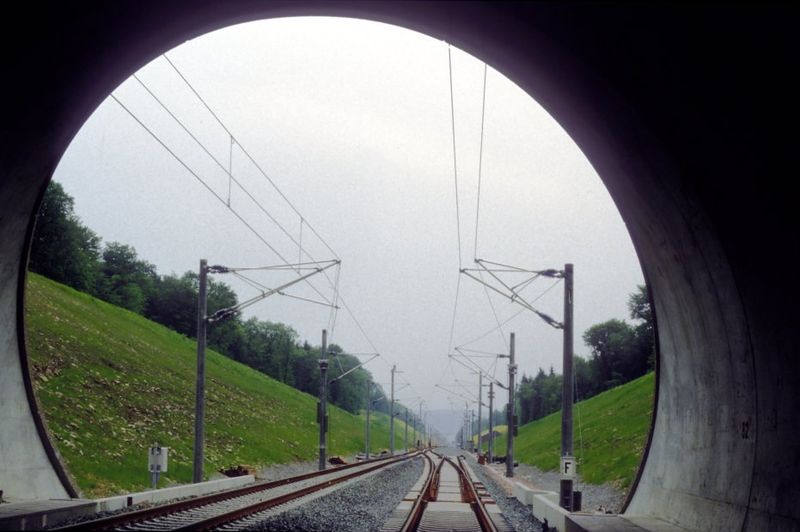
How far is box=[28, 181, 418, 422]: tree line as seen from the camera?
Result: 306 ft

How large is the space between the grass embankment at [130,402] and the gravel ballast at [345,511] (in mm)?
7363

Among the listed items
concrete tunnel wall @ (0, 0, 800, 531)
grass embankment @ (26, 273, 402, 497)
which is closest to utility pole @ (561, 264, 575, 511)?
concrete tunnel wall @ (0, 0, 800, 531)

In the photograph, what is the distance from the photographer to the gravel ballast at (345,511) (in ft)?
51.2

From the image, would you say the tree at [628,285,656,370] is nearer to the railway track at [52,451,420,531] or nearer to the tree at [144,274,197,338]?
the tree at [144,274,197,338]

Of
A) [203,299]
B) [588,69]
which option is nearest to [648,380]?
[203,299]

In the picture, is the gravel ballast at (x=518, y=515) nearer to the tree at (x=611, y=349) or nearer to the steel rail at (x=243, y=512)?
the steel rail at (x=243, y=512)

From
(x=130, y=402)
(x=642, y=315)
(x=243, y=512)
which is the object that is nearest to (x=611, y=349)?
(x=642, y=315)

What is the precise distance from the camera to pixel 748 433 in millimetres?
11938

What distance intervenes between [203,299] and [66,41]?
15.5 metres

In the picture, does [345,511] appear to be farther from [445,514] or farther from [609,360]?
[609,360]

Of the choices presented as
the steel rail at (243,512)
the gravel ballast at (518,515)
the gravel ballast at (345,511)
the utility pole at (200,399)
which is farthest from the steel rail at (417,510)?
the utility pole at (200,399)

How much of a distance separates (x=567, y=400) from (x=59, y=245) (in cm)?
8369

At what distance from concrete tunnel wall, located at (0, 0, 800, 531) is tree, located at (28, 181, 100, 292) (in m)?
79.3

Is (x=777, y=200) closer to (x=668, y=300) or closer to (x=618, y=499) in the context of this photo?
(x=668, y=300)
